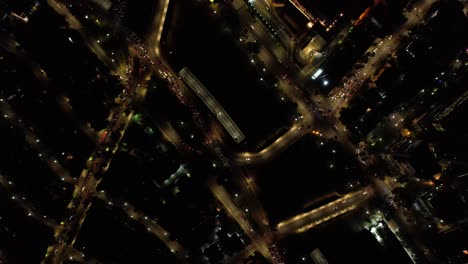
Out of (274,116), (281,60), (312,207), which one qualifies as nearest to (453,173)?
(312,207)

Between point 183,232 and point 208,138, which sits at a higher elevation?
point 208,138

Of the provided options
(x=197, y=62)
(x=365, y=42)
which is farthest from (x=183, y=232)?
(x=365, y=42)

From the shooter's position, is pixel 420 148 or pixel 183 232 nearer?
pixel 420 148

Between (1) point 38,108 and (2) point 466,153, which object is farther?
A: (1) point 38,108

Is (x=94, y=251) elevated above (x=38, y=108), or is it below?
below

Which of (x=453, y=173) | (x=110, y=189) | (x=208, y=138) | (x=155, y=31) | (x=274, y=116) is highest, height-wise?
(x=155, y=31)

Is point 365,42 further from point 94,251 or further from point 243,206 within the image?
point 94,251

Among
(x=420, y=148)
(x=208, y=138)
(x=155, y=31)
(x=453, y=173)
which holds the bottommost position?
(x=453, y=173)

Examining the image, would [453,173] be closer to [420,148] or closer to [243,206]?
[420,148]
